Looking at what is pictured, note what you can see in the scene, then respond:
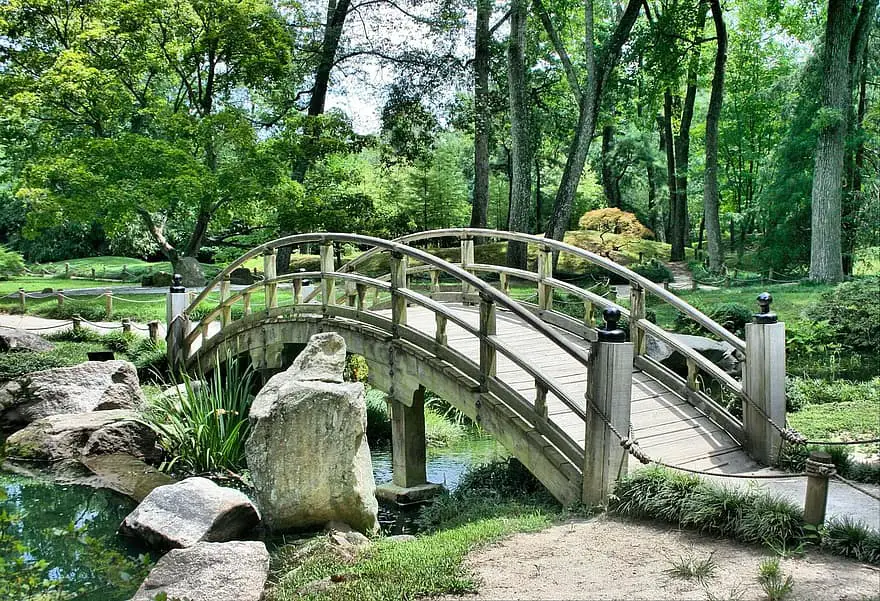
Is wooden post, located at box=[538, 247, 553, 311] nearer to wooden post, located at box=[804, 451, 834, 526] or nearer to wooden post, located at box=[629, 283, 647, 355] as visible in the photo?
wooden post, located at box=[629, 283, 647, 355]

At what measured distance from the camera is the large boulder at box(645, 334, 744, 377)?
10.8m

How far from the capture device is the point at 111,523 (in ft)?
27.7

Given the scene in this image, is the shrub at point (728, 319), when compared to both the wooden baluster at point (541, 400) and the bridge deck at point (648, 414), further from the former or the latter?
the wooden baluster at point (541, 400)

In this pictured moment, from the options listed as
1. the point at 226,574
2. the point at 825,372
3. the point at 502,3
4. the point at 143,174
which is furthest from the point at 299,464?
the point at 502,3

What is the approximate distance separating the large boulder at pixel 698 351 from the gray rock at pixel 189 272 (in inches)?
597

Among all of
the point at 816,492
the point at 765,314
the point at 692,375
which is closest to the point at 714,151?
the point at 692,375

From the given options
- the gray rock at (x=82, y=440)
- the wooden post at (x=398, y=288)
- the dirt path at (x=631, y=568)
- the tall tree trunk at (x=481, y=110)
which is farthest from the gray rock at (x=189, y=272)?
the dirt path at (x=631, y=568)

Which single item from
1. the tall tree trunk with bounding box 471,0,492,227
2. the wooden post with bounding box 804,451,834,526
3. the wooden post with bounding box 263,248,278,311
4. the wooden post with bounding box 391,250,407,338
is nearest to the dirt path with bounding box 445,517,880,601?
the wooden post with bounding box 804,451,834,526

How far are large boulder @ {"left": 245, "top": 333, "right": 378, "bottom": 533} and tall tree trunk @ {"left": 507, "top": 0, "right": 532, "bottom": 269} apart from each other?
45.8ft

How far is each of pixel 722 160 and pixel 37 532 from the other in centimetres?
3411

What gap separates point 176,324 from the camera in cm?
1380

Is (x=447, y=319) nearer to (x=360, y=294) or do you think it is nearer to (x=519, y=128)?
(x=360, y=294)

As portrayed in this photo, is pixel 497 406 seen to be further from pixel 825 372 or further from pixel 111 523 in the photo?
pixel 825 372

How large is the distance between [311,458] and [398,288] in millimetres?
2554
